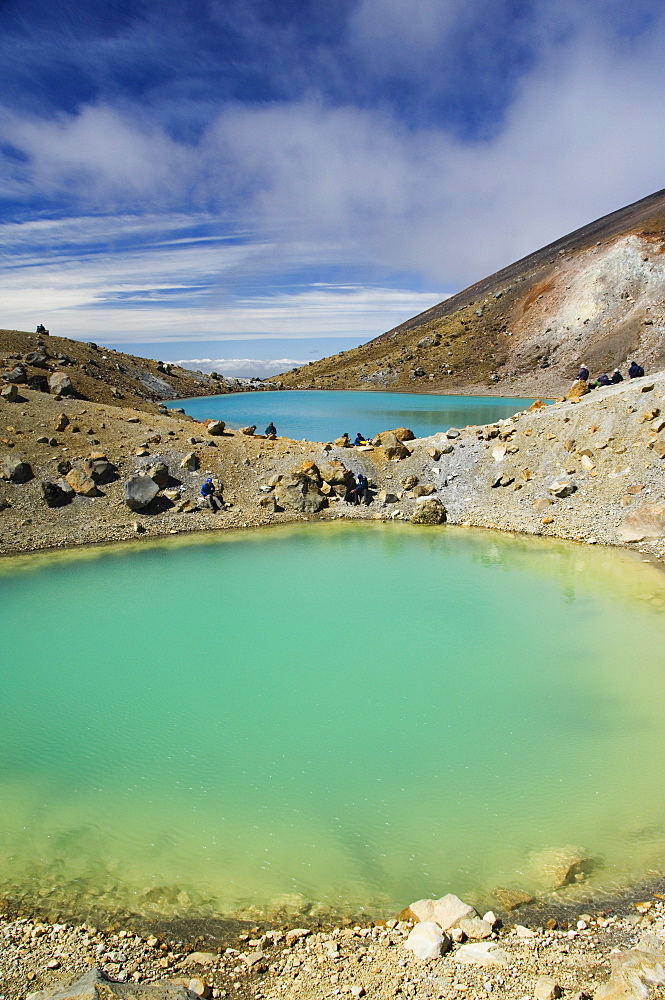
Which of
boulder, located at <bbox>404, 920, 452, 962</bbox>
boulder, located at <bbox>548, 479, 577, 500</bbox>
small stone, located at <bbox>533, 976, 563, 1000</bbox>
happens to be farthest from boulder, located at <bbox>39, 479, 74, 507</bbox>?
small stone, located at <bbox>533, 976, 563, 1000</bbox>

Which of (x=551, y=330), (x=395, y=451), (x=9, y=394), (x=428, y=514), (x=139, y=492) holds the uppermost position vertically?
(x=551, y=330)

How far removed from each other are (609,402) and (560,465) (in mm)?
3630

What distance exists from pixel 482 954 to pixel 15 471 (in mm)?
23414

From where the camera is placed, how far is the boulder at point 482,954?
5992mm

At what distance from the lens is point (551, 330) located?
79.2 m

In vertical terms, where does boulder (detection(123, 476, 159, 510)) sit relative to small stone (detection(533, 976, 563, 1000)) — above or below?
above

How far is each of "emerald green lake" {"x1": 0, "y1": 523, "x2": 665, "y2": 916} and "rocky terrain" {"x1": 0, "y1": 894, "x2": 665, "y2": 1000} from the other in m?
0.49

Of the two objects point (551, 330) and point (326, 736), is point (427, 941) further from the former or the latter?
point (551, 330)

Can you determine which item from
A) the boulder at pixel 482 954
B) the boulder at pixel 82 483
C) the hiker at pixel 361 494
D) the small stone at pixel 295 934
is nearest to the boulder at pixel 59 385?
the boulder at pixel 82 483

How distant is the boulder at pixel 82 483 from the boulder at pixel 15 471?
1474 mm

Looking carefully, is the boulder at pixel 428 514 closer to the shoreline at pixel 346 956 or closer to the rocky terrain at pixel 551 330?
the shoreline at pixel 346 956

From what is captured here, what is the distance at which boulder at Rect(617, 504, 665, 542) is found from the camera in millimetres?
19719

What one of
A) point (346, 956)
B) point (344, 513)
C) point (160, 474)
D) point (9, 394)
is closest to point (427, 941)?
point (346, 956)

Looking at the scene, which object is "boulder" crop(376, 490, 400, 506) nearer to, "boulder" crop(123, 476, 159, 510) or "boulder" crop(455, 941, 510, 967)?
"boulder" crop(123, 476, 159, 510)
